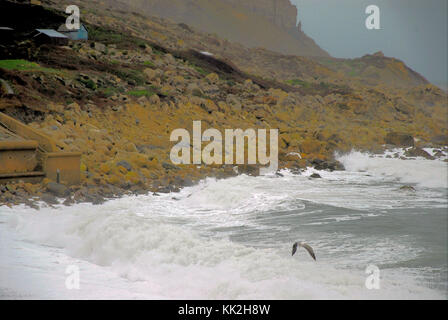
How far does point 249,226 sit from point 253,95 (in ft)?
65.7

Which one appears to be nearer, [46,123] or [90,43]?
[46,123]

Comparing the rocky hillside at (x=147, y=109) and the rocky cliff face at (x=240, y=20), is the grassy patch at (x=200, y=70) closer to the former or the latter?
the rocky hillside at (x=147, y=109)

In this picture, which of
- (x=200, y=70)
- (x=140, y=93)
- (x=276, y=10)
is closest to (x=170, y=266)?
(x=140, y=93)

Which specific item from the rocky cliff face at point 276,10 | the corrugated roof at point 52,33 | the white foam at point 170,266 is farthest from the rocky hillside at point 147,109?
the rocky cliff face at point 276,10

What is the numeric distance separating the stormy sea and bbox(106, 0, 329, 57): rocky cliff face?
74.1m

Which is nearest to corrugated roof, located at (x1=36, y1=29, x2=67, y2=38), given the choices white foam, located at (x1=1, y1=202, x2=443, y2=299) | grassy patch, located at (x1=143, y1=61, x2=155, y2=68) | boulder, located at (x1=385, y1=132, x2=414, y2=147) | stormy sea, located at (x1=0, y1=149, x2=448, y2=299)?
grassy patch, located at (x1=143, y1=61, x2=155, y2=68)

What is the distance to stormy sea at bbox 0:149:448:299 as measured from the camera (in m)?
7.18

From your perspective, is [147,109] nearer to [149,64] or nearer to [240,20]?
[149,64]

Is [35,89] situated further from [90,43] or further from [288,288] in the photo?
[288,288]

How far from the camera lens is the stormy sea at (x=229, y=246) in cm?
718

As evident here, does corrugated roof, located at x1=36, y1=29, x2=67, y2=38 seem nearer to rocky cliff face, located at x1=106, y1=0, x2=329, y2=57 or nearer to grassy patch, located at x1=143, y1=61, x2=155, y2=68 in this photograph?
grassy patch, located at x1=143, y1=61, x2=155, y2=68

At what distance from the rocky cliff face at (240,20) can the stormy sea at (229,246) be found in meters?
74.1
